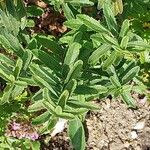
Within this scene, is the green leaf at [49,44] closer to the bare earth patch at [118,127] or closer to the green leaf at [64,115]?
the green leaf at [64,115]

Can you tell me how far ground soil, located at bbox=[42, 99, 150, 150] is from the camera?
10.5ft

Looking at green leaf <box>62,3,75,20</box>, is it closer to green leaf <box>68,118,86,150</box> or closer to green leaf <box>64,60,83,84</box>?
green leaf <box>64,60,83,84</box>

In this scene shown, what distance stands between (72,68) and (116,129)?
4.97ft

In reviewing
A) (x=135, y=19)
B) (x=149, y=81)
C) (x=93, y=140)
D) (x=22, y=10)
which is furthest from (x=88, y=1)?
(x=93, y=140)

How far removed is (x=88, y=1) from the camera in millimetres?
2213

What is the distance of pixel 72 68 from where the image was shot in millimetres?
1828

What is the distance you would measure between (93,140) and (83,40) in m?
1.19

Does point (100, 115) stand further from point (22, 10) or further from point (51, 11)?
point (22, 10)

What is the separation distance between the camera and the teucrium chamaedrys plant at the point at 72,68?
184cm

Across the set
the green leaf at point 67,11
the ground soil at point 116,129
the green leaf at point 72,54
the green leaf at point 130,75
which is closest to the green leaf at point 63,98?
the green leaf at point 72,54

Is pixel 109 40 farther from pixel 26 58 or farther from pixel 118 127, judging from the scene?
pixel 118 127

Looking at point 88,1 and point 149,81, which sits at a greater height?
point 88,1

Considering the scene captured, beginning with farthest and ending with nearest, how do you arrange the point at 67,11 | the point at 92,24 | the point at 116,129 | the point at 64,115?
the point at 116,129, the point at 67,11, the point at 92,24, the point at 64,115

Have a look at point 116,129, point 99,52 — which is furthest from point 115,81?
point 116,129
